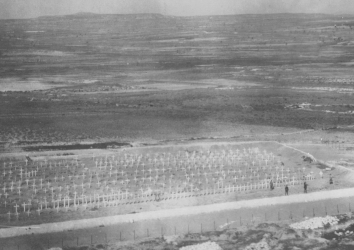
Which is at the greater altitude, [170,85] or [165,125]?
[170,85]

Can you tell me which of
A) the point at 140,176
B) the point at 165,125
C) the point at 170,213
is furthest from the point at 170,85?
the point at 170,213

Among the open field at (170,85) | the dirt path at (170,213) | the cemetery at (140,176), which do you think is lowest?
the dirt path at (170,213)

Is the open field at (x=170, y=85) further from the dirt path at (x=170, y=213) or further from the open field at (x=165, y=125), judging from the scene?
the dirt path at (x=170, y=213)

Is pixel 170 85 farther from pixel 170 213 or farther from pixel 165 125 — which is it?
pixel 170 213

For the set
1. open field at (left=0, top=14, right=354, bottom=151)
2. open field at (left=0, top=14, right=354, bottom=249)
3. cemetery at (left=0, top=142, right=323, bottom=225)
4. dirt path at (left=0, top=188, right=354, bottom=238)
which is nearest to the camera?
dirt path at (left=0, top=188, right=354, bottom=238)

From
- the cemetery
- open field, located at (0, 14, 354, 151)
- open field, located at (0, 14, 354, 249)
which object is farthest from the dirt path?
open field, located at (0, 14, 354, 151)

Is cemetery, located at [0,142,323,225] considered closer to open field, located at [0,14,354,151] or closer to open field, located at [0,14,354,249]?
open field, located at [0,14,354,249]

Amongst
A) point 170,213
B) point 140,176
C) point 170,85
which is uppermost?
point 170,85

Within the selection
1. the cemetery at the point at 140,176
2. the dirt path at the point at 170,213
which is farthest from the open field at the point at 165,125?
the dirt path at the point at 170,213

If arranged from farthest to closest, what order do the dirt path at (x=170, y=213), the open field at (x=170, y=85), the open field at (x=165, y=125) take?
the open field at (x=170, y=85)
the open field at (x=165, y=125)
the dirt path at (x=170, y=213)

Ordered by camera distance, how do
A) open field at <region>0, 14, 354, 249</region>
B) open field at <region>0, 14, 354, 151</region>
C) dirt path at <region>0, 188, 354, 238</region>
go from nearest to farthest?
1. dirt path at <region>0, 188, 354, 238</region>
2. open field at <region>0, 14, 354, 249</region>
3. open field at <region>0, 14, 354, 151</region>

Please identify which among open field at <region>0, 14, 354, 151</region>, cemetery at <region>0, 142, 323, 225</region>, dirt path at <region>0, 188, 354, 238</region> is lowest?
dirt path at <region>0, 188, 354, 238</region>

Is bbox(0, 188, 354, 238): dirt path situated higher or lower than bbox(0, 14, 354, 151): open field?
lower
